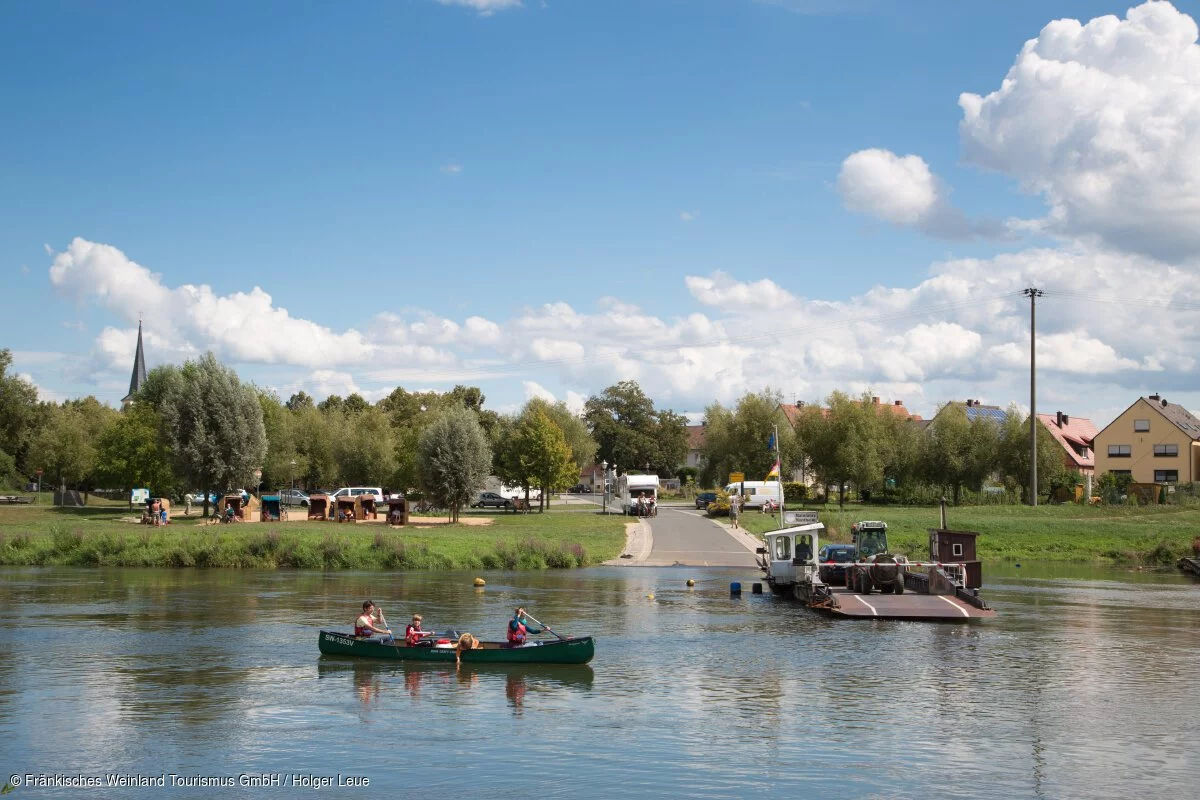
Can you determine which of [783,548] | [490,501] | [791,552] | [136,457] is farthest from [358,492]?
[791,552]

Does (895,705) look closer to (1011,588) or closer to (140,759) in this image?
(140,759)

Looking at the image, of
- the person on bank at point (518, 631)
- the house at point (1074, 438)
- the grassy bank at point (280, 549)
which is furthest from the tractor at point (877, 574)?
the house at point (1074, 438)

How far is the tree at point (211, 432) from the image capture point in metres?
75.2

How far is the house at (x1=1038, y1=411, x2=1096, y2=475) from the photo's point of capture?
390 ft

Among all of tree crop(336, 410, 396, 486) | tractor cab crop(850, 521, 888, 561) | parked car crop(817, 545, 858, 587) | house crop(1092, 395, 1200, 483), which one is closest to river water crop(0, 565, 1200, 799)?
parked car crop(817, 545, 858, 587)

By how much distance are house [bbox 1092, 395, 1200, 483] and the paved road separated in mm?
48895

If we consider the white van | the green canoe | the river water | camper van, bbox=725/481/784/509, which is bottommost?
the river water

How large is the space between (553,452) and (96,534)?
41474mm

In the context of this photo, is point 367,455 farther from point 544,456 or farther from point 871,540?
point 871,540

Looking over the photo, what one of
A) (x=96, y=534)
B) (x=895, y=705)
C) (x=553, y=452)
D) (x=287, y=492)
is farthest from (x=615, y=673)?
(x=287, y=492)

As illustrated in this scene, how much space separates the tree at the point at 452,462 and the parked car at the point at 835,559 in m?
32.4

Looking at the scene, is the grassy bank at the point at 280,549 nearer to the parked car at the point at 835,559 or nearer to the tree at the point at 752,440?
the parked car at the point at 835,559

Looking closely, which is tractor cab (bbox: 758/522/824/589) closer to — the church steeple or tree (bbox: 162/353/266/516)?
tree (bbox: 162/353/266/516)

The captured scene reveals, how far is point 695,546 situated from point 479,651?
36096 mm
